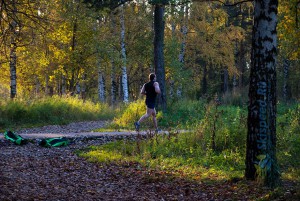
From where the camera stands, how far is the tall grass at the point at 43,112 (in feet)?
55.3

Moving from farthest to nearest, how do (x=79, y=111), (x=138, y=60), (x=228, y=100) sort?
(x=138, y=60)
(x=228, y=100)
(x=79, y=111)

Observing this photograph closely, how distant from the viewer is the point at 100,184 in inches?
280

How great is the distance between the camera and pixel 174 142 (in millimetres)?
9930

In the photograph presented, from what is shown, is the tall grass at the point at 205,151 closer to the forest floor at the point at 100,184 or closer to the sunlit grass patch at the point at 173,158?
the sunlit grass patch at the point at 173,158

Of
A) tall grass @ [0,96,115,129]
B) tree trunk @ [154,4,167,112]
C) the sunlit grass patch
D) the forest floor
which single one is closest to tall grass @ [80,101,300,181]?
the sunlit grass patch

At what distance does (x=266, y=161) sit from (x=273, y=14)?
7.52 ft

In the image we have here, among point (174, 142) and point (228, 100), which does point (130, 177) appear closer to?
point (174, 142)

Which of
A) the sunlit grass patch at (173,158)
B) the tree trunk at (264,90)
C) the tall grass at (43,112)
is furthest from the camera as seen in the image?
the tall grass at (43,112)

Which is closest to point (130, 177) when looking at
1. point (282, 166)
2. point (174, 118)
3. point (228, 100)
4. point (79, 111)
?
point (282, 166)

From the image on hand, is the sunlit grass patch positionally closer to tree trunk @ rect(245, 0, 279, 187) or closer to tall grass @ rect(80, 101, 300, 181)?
tall grass @ rect(80, 101, 300, 181)

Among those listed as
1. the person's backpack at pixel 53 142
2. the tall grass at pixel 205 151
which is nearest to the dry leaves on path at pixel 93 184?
the tall grass at pixel 205 151

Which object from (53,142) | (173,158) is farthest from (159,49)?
(173,158)

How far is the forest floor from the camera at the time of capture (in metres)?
5.90

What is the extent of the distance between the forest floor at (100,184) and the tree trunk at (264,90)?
1.36ft
